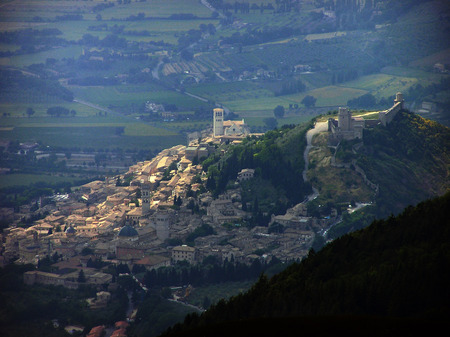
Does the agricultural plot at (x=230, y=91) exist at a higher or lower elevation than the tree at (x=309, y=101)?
lower

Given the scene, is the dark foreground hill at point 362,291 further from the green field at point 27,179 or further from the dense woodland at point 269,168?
the green field at point 27,179

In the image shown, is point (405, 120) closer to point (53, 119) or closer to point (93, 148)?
point (93, 148)

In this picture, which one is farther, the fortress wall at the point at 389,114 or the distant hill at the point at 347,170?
the fortress wall at the point at 389,114

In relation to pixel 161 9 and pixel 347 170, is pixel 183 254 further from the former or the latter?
pixel 161 9

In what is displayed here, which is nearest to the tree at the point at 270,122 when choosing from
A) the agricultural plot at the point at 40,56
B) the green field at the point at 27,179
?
the green field at the point at 27,179

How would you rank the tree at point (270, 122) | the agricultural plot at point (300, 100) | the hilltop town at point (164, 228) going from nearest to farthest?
the hilltop town at point (164, 228) < the tree at point (270, 122) < the agricultural plot at point (300, 100)

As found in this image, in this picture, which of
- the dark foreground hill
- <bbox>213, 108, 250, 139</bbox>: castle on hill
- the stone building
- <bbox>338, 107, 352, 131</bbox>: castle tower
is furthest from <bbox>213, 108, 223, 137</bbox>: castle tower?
the dark foreground hill

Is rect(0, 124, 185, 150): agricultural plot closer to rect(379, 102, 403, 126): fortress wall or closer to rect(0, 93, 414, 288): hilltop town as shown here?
rect(0, 93, 414, 288): hilltop town
